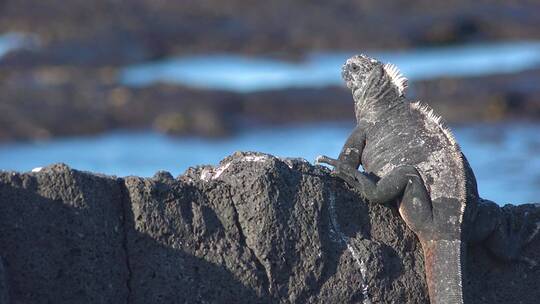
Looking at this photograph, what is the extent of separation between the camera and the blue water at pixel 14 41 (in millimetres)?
23500

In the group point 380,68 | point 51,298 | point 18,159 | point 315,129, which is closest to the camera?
point 51,298

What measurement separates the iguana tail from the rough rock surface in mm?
169

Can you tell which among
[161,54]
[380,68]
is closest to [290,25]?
[161,54]

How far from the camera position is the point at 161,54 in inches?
968

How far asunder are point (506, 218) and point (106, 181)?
7.17 ft

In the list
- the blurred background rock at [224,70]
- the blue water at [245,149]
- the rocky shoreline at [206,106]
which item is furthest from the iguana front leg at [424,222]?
the rocky shoreline at [206,106]

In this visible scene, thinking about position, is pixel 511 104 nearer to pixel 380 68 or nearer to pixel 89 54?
pixel 89 54

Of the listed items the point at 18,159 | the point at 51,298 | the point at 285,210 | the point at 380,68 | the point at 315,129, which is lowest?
the point at 51,298

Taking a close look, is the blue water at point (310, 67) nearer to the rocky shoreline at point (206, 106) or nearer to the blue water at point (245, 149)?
the rocky shoreline at point (206, 106)

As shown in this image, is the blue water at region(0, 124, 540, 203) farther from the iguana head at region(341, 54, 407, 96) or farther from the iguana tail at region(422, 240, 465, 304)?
the iguana tail at region(422, 240, 465, 304)

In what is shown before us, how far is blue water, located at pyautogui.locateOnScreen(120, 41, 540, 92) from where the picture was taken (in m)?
22.1

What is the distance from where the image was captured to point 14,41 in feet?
79.7

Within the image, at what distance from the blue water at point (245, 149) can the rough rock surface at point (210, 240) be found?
11573 mm

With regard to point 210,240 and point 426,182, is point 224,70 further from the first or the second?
point 210,240
